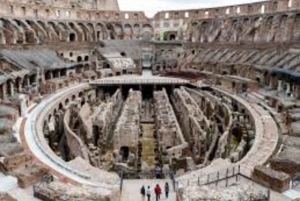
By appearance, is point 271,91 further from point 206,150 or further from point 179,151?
point 179,151

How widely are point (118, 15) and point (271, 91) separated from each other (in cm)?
3631

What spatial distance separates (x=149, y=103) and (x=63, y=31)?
21.2 m

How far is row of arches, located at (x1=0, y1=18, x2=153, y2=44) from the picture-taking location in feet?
154

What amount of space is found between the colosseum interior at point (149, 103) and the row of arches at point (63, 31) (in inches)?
7.0

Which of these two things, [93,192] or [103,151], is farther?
[103,151]

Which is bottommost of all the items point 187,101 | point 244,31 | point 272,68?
point 187,101

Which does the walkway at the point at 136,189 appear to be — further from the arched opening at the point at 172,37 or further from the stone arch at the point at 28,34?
the arched opening at the point at 172,37

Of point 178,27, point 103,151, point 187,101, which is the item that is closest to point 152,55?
point 178,27

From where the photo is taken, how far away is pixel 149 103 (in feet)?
137

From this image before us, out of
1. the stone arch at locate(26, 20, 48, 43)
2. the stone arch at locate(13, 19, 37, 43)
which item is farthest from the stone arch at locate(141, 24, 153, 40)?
the stone arch at locate(13, 19, 37, 43)

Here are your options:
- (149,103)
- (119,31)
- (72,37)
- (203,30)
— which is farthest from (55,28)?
(203,30)

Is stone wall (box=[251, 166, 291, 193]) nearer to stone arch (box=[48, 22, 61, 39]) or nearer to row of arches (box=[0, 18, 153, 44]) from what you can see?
row of arches (box=[0, 18, 153, 44])

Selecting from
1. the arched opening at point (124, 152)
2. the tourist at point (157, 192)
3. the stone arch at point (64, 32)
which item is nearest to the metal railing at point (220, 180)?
the tourist at point (157, 192)

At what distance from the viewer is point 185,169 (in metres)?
20.2
